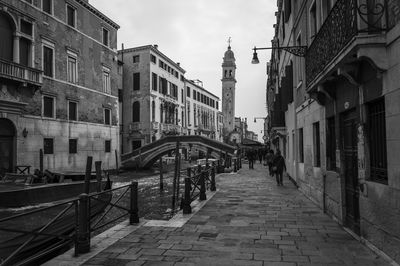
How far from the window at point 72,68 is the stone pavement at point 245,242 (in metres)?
19.7

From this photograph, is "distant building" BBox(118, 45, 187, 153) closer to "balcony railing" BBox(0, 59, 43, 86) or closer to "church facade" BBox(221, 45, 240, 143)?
"balcony railing" BBox(0, 59, 43, 86)

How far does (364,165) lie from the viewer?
6.07 metres

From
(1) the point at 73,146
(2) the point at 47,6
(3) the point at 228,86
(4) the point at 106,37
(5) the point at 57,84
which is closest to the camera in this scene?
(2) the point at 47,6

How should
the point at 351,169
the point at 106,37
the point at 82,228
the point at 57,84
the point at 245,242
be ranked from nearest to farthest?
the point at 82,228 < the point at 245,242 < the point at 351,169 < the point at 57,84 < the point at 106,37

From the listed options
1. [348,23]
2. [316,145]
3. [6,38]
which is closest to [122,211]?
[316,145]

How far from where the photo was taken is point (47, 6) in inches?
944

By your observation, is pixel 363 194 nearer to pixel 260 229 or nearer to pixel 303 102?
pixel 260 229

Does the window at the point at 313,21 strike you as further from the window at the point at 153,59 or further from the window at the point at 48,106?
the window at the point at 153,59

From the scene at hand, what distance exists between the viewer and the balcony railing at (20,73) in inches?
755

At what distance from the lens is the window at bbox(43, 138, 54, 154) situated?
2320 centimetres

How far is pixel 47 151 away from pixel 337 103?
19.9 m

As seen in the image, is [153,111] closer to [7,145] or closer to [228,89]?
[7,145]

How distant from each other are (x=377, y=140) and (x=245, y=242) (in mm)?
2667

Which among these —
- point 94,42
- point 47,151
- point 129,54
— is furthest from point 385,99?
point 129,54
